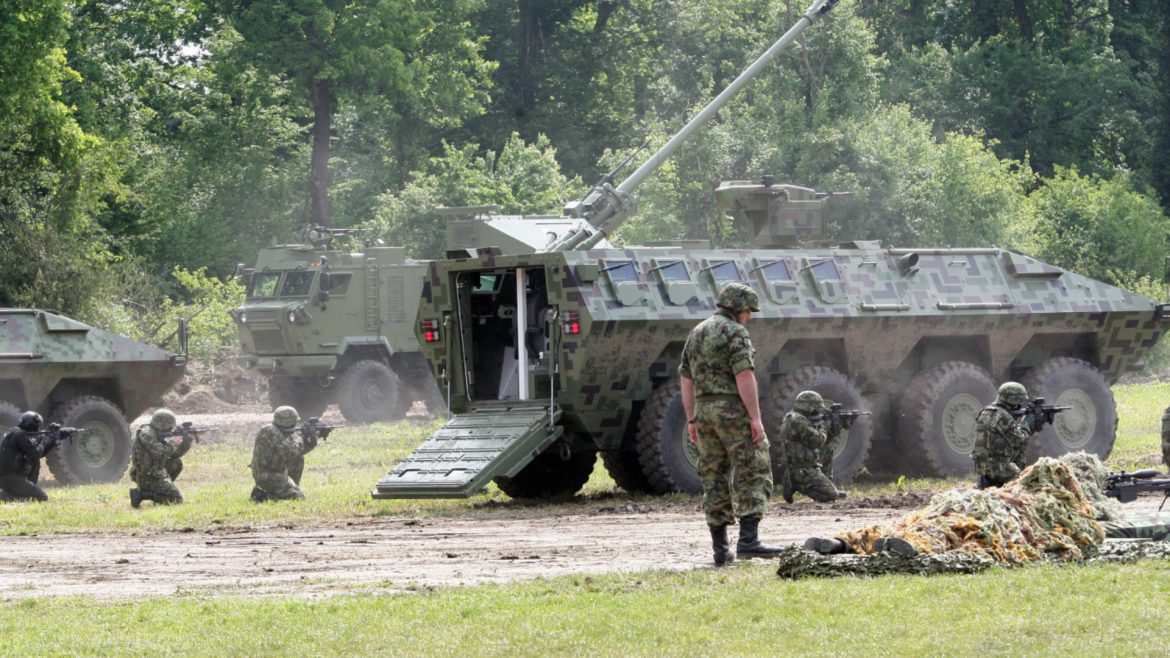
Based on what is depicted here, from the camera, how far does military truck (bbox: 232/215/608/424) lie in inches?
1118

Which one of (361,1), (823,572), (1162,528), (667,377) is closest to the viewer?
(823,572)

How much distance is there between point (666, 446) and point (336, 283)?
13.1m

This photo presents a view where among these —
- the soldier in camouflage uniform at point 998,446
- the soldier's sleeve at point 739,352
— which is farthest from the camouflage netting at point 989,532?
the soldier in camouflage uniform at point 998,446

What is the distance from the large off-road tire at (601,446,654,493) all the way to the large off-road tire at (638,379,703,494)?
164mm

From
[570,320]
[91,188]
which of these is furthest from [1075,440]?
[91,188]

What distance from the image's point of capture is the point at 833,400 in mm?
17312

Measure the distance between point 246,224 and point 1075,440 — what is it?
98.4ft

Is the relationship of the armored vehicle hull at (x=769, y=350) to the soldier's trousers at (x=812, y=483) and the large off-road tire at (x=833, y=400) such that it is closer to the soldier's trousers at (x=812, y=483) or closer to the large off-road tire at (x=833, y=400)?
the large off-road tire at (x=833, y=400)

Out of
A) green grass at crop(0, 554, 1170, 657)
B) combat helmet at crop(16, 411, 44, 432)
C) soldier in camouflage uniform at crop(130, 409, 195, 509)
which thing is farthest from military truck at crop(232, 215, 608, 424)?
green grass at crop(0, 554, 1170, 657)

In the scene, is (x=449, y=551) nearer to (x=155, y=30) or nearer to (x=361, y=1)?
(x=361, y=1)

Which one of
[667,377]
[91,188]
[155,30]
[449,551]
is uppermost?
[155,30]

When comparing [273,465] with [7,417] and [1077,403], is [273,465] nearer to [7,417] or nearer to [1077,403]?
[7,417]

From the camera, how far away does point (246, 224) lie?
45.9 metres

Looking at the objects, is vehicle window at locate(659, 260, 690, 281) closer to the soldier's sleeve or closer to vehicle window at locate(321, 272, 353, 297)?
the soldier's sleeve
